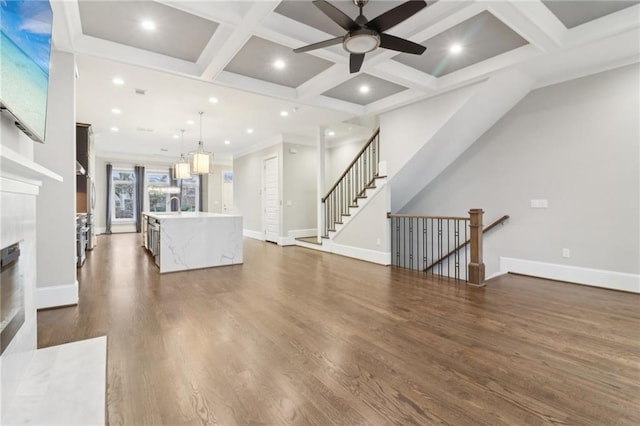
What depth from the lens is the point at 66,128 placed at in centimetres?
328

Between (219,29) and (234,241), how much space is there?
3327 millimetres

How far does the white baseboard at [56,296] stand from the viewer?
318 centimetres

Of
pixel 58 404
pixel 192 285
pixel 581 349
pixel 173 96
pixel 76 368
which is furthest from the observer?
pixel 173 96

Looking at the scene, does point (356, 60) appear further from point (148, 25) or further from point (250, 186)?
point (250, 186)

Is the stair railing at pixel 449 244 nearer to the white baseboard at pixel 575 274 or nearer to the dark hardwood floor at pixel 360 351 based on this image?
the dark hardwood floor at pixel 360 351

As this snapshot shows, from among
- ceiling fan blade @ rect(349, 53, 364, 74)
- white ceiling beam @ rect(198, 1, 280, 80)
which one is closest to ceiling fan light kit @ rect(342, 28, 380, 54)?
ceiling fan blade @ rect(349, 53, 364, 74)

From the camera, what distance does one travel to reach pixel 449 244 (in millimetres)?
5848

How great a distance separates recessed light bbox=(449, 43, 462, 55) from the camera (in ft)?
11.7

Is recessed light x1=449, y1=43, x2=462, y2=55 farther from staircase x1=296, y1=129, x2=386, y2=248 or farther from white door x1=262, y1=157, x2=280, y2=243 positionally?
white door x1=262, y1=157, x2=280, y2=243

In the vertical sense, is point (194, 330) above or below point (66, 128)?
below

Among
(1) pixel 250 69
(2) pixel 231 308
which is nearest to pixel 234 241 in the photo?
(2) pixel 231 308

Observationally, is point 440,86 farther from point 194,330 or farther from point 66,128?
point 66,128

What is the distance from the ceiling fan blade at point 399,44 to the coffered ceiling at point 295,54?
0.38 metres

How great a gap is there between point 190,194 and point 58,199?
872 centimetres
